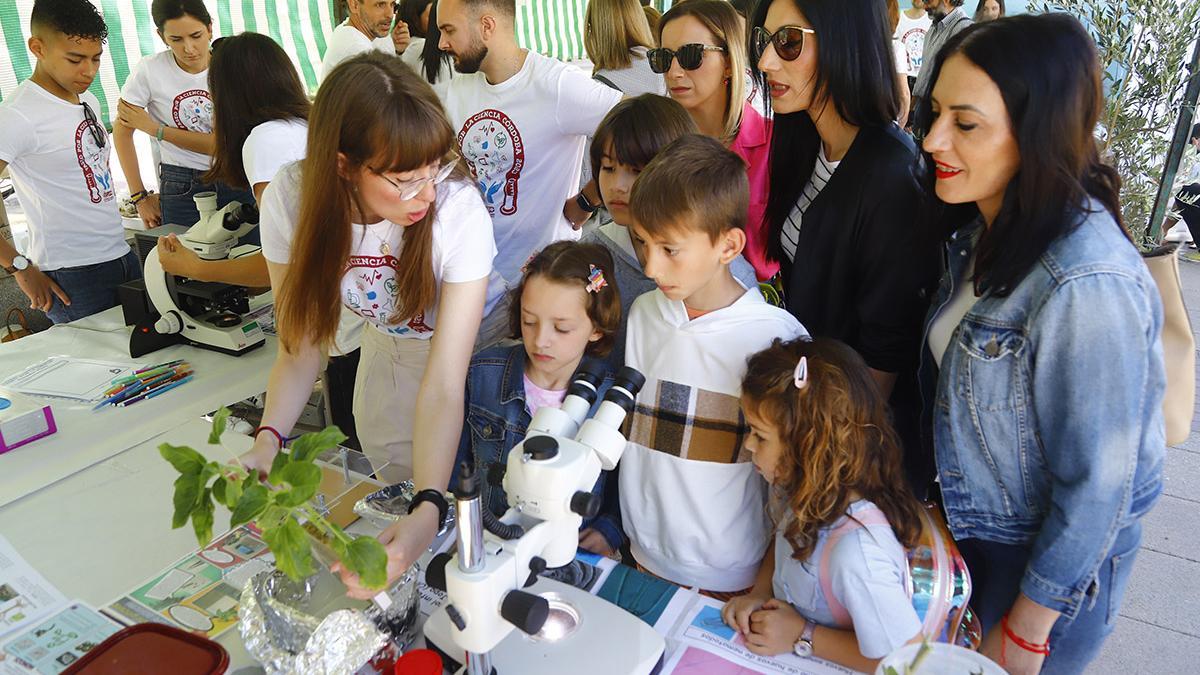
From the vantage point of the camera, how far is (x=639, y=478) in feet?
5.13

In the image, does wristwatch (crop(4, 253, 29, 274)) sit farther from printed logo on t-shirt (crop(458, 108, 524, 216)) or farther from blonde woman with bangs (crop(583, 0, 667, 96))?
blonde woman with bangs (crop(583, 0, 667, 96))

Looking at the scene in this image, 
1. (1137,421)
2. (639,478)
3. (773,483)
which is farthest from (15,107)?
(1137,421)

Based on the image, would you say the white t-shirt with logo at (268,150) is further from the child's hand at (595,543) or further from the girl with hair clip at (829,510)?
the girl with hair clip at (829,510)

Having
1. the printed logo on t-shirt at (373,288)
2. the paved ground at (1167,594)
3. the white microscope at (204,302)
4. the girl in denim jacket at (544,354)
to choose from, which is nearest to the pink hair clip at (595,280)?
the girl in denim jacket at (544,354)

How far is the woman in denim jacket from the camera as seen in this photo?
1.12 meters

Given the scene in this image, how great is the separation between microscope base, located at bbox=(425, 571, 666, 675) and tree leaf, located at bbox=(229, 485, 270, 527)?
0.32 meters

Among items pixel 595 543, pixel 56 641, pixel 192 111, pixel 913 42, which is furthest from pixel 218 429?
pixel 913 42

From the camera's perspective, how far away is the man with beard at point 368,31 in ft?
12.9

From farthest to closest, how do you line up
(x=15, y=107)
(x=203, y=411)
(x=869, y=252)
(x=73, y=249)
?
(x=73, y=249) → (x=15, y=107) → (x=203, y=411) → (x=869, y=252)

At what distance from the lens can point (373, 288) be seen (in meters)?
1.69

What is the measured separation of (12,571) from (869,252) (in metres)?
1.81

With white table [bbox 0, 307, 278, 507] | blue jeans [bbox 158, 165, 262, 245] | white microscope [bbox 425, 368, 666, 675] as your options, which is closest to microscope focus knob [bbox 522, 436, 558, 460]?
white microscope [bbox 425, 368, 666, 675]

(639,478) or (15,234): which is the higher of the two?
(639,478)

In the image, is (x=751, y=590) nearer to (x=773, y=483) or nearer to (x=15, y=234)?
(x=773, y=483)
